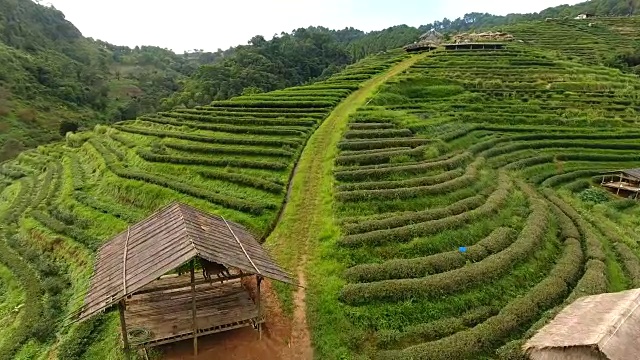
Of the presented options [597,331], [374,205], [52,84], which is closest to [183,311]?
[374,205]

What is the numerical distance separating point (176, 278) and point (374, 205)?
11387mm

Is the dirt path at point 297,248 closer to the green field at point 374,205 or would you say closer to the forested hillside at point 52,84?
the green field at point 374,205

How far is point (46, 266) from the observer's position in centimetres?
2433

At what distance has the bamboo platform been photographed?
585 inches

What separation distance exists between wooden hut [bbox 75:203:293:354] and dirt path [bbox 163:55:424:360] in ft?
2.35

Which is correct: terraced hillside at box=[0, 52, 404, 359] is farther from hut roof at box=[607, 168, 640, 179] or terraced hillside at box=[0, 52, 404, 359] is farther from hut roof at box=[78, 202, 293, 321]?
hut roof at box=[607, 168, 640, 179]

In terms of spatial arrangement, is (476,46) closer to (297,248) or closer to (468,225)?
(468,225)

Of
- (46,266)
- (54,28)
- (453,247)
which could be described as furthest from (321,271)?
(54,28)

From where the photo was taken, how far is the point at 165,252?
14477 mm

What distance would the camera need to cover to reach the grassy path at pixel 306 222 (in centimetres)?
1786

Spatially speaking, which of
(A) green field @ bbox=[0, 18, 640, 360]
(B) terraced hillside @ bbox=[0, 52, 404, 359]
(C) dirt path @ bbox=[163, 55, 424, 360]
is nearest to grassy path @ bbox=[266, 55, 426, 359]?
(C) dirt path @ bbox=[163, 55, 424, 360]

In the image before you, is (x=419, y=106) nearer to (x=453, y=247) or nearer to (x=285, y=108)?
(x=285, y=108)

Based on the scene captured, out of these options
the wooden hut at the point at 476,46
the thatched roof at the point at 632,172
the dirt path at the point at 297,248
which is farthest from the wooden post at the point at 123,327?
the wooden hut at the point at 476,46

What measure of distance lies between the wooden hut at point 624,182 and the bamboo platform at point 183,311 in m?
31.8
